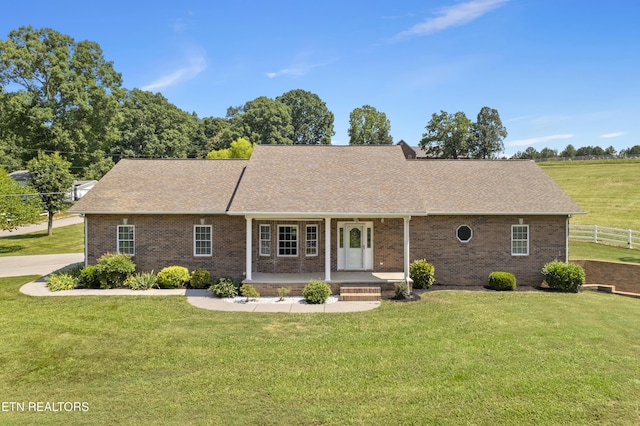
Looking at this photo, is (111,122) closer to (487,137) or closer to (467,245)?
(467,245)

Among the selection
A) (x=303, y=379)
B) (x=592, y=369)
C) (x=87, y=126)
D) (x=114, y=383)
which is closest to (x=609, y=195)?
(x=592, y=369)

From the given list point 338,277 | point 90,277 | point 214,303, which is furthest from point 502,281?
point 90,277

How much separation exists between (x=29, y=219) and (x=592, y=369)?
2948 cm

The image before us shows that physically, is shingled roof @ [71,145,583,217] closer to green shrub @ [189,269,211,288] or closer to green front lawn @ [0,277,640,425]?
green shrub @ [189,269,211,288]

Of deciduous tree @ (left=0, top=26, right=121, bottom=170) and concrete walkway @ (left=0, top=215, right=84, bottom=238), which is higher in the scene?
deciduous tree @ (left=0, top=26, right=121, bottom=170)

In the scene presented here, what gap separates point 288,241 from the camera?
60.7 feet

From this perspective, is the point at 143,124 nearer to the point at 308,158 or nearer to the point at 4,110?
the point at 4,110

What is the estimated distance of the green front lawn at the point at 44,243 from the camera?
28531 mm

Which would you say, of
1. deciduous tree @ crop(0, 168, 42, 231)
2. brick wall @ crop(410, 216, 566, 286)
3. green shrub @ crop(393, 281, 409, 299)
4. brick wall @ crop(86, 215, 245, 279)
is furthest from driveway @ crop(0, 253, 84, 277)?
brick wall @ crop(410, 216, 566, 286)

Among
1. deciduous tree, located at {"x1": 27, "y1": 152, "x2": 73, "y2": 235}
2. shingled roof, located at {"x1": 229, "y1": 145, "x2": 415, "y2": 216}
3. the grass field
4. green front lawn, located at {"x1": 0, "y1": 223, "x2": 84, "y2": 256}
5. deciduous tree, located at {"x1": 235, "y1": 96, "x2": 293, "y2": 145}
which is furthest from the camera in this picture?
deciduous tree, located at {"x1": 235, "y1": 96, "x2": 293, "y2": 145}

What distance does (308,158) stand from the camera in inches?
814

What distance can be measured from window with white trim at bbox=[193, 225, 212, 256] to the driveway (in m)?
8.75

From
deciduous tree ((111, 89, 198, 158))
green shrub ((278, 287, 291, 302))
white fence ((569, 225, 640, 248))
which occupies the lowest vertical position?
green shrub ((278, 287, 291, 302))

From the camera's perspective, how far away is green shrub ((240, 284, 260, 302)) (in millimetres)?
15898
